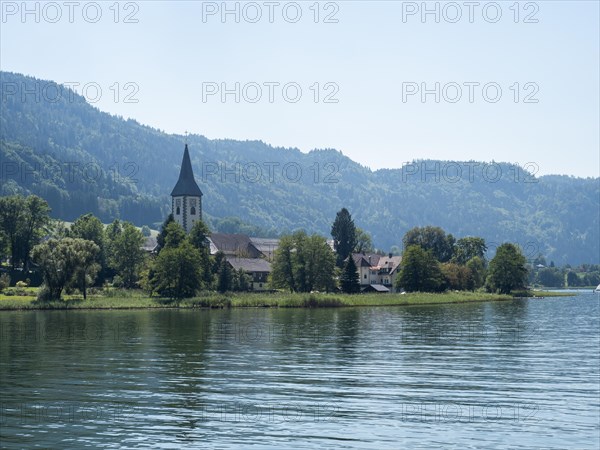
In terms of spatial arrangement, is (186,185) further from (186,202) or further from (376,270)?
(376,270)

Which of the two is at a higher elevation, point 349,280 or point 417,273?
point 417,273

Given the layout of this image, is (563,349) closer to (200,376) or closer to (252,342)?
A: (252,342)

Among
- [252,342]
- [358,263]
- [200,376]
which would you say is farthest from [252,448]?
[358,263]

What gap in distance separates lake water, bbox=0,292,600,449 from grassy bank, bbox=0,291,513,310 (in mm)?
32261

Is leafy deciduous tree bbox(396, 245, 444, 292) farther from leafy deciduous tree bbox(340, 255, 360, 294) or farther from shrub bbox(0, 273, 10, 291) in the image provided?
shrub bbox(0, 273, 10, 291)

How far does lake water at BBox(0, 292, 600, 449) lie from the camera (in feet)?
98.1

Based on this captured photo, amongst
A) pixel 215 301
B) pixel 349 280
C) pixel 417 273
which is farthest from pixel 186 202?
pixel 215 301

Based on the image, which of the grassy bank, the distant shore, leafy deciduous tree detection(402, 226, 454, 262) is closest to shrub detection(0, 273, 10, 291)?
the distant shore

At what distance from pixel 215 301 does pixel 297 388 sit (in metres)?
73.5

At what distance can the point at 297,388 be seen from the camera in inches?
1540

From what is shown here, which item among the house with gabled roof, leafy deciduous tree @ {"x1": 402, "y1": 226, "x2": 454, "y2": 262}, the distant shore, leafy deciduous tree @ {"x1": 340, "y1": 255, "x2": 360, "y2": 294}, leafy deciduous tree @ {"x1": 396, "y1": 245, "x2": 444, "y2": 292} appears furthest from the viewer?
leafy deciduous tree @ {"x1": 402, "y1": 226, "x2": 454, "y2": 262}

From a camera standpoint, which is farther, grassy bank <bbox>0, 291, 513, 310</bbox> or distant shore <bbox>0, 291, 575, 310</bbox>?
grassy bank <bbox>0, 291, 513, 310</bbox>

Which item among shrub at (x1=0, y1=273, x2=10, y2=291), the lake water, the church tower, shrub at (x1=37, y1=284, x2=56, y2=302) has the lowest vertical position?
the lake water

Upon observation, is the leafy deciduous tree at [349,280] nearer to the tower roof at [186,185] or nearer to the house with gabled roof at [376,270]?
the house with gabled roof at [376,270]
